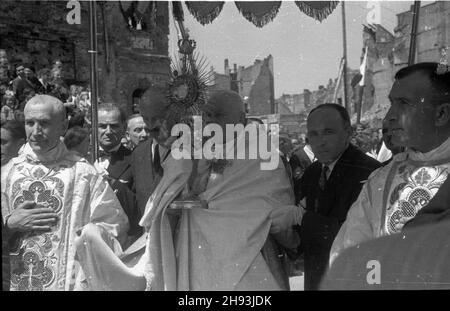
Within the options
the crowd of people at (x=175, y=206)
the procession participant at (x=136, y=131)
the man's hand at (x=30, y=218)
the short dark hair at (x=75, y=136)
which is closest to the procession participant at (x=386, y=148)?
the crowd of people at (x=175, y=206)

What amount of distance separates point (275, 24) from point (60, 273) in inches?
60.8

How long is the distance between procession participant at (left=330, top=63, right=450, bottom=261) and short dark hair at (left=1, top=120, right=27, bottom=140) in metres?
1.51

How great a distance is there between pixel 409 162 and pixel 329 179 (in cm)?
42

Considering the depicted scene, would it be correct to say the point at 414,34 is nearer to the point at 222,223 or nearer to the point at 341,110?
the point at 341,110

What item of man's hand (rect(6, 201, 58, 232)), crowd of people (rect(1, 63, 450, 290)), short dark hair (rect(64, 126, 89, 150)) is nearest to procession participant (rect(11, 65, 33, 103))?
crowd of people (rect(1, 63, 450, 290))

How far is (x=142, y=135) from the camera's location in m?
3.15

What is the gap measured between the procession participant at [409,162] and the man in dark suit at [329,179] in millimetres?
150

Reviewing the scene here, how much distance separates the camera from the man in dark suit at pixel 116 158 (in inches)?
116

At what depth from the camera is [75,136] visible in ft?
9.61

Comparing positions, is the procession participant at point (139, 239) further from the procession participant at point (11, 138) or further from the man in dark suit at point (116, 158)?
the procession participant at point (11, 138)

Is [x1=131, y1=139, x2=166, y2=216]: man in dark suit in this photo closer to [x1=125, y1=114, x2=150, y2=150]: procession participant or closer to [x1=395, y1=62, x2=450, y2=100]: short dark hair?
[x1=125, y1=114, x2=150, y2=150]: procession participant

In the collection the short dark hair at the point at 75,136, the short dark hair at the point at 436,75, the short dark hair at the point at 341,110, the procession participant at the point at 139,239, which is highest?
the short dark hair at the point at 436,75
